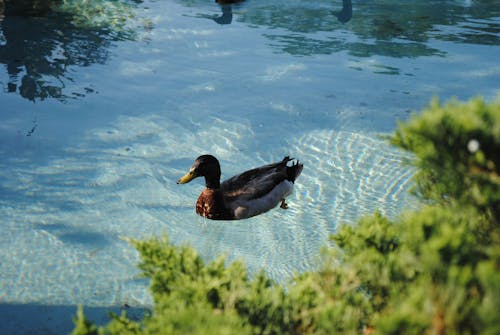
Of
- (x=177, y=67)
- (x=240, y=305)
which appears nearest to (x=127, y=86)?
(x=177, y=67)

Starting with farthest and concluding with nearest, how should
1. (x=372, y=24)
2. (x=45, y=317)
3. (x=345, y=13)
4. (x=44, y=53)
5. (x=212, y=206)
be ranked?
(x=345, y=13) → (x=372, y=24) → (x=44, y=53) → (x=212, y=206) → (x=45, y=317)

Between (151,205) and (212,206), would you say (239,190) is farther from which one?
(151,205)

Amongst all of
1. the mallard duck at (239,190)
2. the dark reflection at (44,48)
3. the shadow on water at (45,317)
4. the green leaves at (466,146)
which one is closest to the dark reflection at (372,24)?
the dark reflection at (44,48)

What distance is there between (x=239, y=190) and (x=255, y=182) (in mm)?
210

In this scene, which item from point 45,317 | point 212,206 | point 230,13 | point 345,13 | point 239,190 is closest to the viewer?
point 45,317

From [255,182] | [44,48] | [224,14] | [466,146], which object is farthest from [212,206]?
[224,14]

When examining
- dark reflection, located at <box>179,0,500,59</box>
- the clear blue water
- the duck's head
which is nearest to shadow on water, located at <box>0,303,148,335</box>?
the clear blue water

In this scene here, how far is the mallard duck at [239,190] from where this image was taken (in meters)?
5.88

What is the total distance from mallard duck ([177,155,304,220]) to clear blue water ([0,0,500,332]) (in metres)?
0.15

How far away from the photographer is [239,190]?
611cm

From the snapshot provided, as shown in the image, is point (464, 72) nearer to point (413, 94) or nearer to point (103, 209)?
point (413, 94)

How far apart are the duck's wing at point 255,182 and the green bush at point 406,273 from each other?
3182 millimetres

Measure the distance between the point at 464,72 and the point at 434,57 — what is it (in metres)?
0.85

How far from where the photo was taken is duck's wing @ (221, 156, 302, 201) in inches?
238
